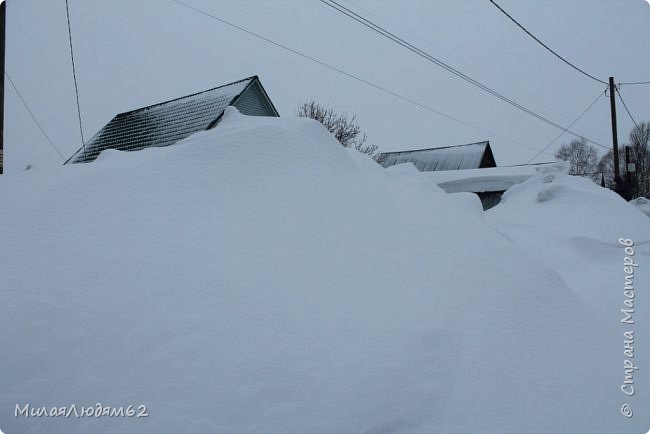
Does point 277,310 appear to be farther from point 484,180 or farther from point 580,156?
point 580,156

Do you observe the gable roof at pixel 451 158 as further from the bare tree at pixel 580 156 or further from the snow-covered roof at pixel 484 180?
the bare tree at pixel 580 156

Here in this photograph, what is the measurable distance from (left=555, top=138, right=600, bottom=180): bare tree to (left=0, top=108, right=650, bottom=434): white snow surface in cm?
4982

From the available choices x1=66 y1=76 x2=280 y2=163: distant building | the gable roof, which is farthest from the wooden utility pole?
the gable roof

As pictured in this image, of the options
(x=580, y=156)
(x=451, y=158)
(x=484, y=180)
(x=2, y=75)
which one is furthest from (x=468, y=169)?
(x=580, y=156)

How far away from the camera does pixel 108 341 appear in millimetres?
1558

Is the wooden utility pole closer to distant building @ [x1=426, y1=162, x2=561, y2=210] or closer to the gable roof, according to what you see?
distant building @ [x1=426, y1=162, x2=561, y2=210]

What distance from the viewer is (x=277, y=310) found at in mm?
1765

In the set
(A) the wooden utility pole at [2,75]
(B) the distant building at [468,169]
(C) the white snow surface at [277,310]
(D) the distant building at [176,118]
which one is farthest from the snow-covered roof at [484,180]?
(A) the wooden utility pole at [2,75]

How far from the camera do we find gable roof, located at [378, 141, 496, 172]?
1834 centimetres

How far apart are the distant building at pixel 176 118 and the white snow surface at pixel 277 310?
8426 mm

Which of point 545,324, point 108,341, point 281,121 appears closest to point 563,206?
point 545,324

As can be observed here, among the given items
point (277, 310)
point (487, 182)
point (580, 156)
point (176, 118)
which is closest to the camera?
point (277, 310)

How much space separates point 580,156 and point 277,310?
54.2 meters

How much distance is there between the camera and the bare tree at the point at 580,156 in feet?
144
